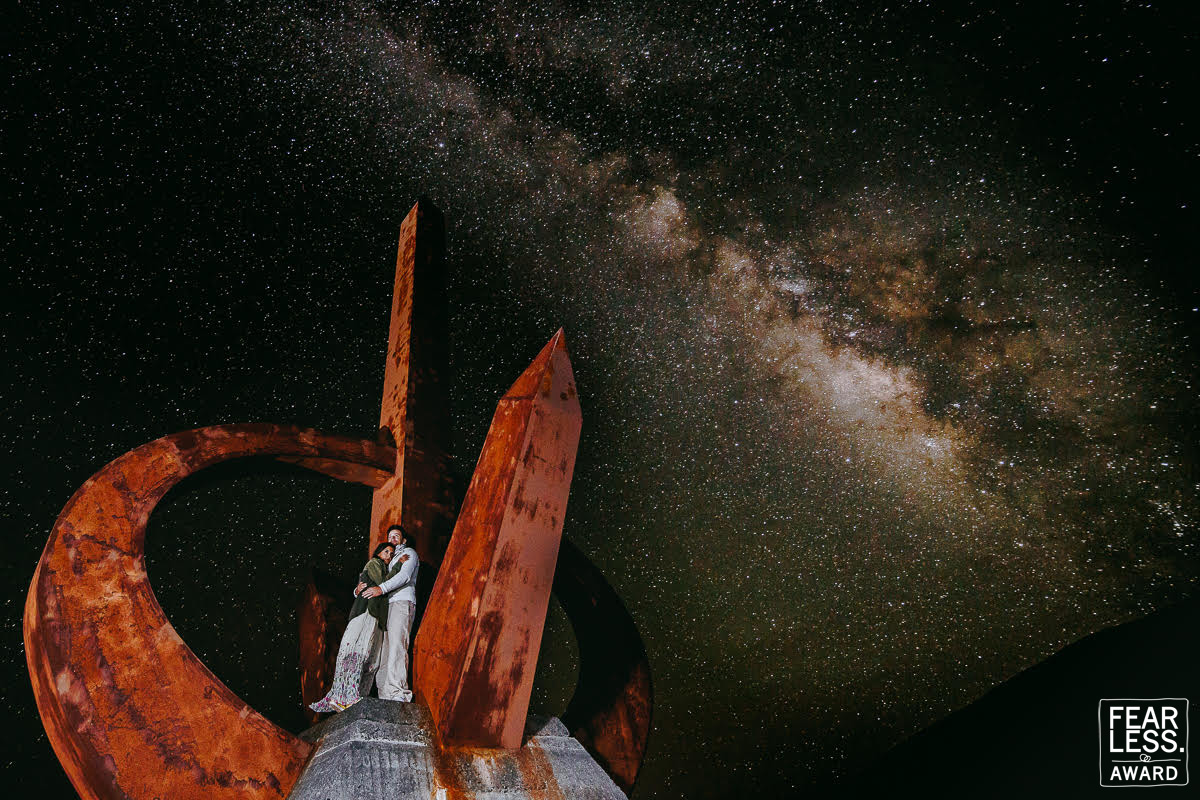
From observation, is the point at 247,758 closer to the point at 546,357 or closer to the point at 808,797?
the point at 546,357

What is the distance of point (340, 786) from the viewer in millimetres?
2535

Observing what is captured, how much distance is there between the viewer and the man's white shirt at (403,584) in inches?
170

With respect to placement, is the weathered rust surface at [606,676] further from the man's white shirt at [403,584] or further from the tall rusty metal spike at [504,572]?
the tall rusty metal spike at [504,572]

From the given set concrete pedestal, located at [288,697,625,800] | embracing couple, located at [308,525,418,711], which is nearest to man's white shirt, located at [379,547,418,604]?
embracing couple, located at [308,525,418,711]

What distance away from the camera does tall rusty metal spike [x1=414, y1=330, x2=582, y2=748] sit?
125 inches

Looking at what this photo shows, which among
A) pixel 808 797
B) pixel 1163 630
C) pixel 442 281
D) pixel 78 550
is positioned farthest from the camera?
pixel 808 797

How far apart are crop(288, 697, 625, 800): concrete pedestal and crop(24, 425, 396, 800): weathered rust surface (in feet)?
1.17

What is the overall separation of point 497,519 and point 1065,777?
34.0 metres

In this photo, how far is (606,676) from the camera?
16.9 feet

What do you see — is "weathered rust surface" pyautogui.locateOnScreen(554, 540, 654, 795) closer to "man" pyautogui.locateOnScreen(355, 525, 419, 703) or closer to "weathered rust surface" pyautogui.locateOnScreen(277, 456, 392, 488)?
"man" pyautogui.locateOnScreen(355, 525, 419, 703)

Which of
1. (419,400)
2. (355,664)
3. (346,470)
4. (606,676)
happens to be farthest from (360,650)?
(419,400)

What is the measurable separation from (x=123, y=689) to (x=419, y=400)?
3.30 m

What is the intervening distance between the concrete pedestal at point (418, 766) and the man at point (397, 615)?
1.95 feet

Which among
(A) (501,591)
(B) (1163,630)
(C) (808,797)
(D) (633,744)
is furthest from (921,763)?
(A) (501,591)
